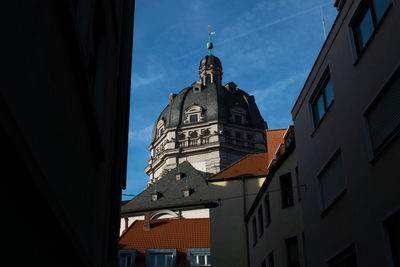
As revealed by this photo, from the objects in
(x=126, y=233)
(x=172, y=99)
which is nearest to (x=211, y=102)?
(x=172, y=99)

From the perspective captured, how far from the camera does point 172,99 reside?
265 ft

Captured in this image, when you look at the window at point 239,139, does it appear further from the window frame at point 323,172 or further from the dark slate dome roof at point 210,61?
the window frame at point 323,172

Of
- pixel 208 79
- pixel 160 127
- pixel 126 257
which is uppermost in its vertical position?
pixel 208 79

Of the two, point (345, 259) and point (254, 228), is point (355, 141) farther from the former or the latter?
point (254, 228)

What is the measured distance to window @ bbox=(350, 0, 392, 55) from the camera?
10203mm

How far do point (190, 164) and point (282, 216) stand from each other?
133ft

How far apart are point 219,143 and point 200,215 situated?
19.1 metres

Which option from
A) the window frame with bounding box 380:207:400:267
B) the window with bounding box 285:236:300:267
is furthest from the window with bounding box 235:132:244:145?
the window frame with bounding box 380:207:400:267

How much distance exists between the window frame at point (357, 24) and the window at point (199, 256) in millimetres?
25977

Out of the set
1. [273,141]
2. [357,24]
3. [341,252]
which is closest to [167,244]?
[273,141]

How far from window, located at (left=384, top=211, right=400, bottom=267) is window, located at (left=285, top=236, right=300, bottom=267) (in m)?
8.46

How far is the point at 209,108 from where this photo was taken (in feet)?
246

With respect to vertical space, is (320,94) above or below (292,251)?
above

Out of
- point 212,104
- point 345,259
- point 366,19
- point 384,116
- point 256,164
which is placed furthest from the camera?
point 212,104
